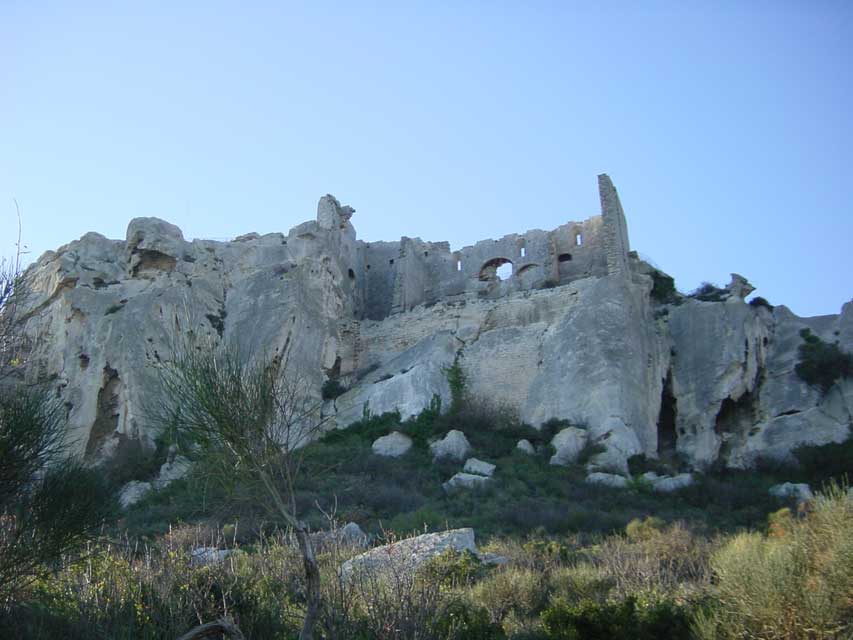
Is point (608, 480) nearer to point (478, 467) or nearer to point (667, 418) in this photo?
point (478, 467)

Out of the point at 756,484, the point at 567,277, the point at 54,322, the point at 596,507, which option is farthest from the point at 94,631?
the point at 567,277

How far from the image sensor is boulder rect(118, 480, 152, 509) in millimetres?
21645

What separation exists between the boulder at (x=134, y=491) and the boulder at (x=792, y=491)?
15497 mm

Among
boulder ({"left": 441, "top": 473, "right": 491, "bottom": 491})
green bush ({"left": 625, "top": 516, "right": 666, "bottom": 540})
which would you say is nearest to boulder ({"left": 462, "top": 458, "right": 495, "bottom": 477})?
boulder ({"left": 441, "top": 473, "right": 491, "bottom": 491})

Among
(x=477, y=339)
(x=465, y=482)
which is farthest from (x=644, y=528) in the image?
(x=477, y=339)

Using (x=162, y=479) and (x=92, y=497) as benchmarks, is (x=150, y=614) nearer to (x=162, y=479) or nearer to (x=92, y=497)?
(x=92, y=497)

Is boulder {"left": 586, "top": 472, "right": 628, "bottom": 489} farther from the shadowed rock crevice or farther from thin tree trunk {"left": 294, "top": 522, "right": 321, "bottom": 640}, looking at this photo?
the shadowed rock crevice

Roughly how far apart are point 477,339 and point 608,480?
8.95m

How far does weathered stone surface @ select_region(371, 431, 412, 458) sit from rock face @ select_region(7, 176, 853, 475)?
1319 mm

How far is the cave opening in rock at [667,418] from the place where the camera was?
87.2 ft

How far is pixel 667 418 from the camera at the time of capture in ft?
90.0

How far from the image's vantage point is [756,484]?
73.2 ft

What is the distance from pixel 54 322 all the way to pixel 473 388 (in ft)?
44.9

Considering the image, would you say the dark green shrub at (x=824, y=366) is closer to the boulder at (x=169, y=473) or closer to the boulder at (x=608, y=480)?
the boulder at (x=608, y=480)
